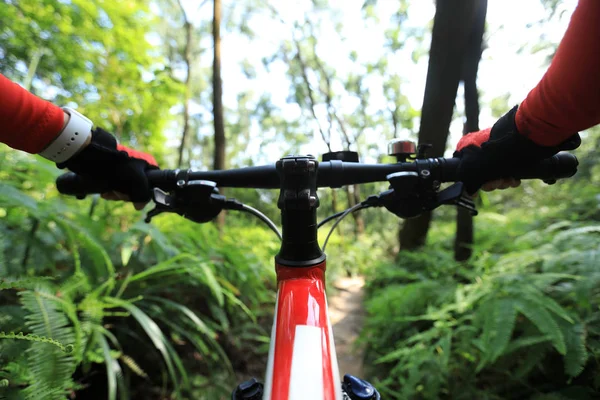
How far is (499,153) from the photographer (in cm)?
78

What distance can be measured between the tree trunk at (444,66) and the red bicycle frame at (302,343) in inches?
101

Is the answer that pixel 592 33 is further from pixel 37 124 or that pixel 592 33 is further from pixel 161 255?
pixel 161 255

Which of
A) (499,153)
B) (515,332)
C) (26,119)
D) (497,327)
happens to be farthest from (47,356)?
(515,332)

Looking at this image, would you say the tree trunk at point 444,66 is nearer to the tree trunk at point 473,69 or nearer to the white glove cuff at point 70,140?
the tree trunk at point 473,69

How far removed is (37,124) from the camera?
78 cm

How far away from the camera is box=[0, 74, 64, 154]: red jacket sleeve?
2.37 feet

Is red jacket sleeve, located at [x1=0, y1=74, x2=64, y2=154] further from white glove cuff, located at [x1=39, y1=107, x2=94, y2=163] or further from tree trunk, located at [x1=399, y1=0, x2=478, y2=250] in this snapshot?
tree trunk, located at [x1=399, y1=0, x2=478, y2=250]

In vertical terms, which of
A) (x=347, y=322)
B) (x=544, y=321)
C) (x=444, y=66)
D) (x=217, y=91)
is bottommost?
(x=347, y=322)

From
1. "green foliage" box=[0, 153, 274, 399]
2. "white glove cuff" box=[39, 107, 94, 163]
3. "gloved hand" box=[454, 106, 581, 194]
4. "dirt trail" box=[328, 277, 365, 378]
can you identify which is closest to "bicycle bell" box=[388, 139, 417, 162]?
"gloved hand" box=[454, 106, 581, 194]

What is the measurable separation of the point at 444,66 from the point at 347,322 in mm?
3371

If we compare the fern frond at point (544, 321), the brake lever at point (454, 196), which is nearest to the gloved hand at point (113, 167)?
the brake lever at point (454, 196)

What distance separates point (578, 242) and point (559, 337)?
1.00m

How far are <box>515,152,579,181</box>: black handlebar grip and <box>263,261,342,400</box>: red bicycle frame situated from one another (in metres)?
0.66

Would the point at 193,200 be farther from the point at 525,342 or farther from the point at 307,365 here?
the point at 525,342
